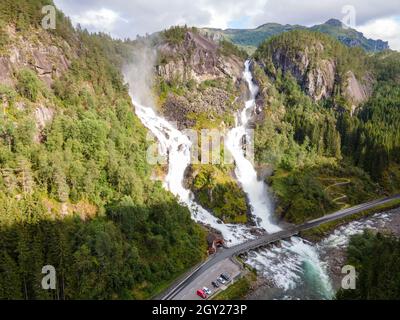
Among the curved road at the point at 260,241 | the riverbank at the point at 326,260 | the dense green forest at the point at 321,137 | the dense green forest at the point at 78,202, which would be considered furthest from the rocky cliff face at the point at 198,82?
the riverbank at the point at 326,260

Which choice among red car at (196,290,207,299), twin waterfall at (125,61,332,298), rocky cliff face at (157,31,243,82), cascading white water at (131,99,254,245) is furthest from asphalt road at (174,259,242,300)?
rocky cliff face at (157,31,243,82)

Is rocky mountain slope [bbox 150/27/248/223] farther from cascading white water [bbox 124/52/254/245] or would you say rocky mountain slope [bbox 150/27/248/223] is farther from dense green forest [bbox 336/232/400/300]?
dense green forest [bbox 336/232/400/300]

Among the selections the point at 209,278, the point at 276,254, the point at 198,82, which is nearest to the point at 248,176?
the point at 276,254

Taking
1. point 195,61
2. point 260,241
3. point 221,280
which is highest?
point 195,61

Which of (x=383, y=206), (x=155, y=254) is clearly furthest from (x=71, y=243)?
(x=383, y=206)

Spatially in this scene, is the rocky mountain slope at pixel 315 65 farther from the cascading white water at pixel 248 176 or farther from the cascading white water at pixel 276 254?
the cascading white water at pixel 276 254

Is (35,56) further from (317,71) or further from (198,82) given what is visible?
(317,71)

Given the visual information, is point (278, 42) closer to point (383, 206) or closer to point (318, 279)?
point (383, 206)
